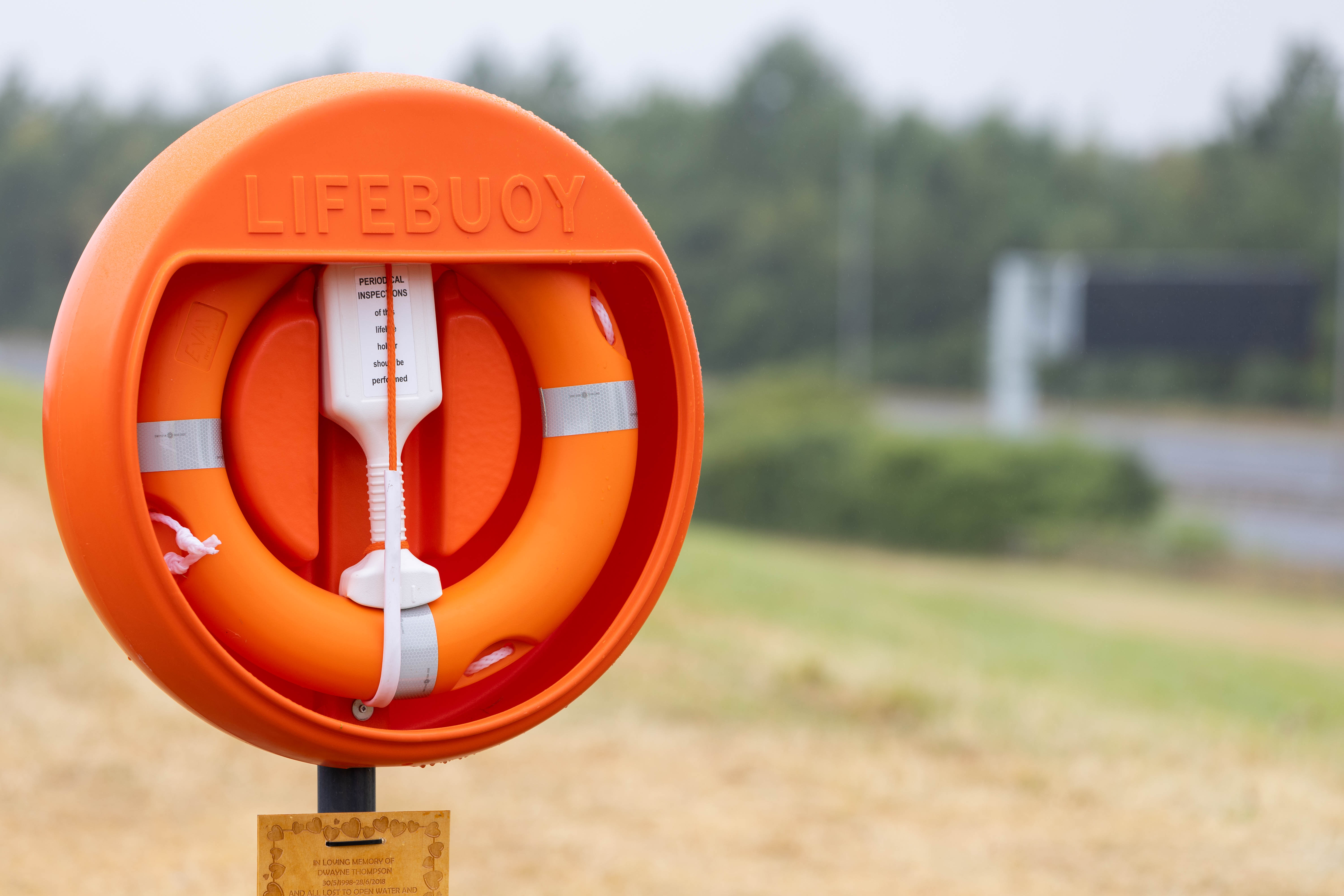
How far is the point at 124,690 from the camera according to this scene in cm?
417

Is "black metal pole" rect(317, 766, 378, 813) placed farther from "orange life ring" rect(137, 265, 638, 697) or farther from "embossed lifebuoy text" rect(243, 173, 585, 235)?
"embossed lifebuoy text" rect(243, 173, 585, 235)

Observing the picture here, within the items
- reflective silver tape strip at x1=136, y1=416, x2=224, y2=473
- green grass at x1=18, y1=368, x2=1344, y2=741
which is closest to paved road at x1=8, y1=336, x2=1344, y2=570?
green grass at x1=18, y1=368, x2=1344, y2=741

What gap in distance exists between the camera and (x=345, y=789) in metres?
1.68

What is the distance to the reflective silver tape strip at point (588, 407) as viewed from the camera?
5.54 ft

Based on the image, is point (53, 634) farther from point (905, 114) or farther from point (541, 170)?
point (905, 114)

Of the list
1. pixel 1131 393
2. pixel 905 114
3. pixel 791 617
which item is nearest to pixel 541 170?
pixel 791 617

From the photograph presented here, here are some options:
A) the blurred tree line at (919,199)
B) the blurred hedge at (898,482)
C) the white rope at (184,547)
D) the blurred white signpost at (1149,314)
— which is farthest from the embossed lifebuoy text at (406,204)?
the blurred tree line at (919,199)

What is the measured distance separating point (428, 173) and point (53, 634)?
11.7 ft

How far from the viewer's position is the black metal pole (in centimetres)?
168

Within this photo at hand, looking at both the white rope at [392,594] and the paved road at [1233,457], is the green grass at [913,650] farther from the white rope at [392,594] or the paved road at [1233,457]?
the paved road at [1233,457]

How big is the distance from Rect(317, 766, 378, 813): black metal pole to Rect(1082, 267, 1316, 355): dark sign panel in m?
21.6

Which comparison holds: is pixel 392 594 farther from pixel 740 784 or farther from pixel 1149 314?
pixel 1149 314

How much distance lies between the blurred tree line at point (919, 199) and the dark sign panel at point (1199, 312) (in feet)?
33.8

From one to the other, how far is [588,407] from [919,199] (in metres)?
36.4
